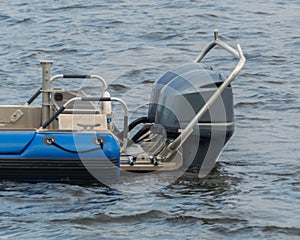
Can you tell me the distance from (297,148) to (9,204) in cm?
355

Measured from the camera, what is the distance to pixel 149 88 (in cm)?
1374

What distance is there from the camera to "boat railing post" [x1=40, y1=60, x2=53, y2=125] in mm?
8852

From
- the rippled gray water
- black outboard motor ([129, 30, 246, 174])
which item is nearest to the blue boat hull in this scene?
the rippled gray water

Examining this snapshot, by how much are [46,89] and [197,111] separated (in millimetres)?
1463

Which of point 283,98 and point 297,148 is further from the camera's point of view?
point 283,98

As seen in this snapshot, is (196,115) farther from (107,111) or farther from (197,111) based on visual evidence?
(107,111)

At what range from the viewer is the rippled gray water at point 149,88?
25.2 ft

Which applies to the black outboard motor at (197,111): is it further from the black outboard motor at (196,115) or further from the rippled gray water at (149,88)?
the rippled gray water at (149,88)

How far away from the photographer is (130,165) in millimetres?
8711

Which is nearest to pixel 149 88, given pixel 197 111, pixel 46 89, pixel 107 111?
pixel 107 111

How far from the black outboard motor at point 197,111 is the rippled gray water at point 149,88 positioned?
31 cm

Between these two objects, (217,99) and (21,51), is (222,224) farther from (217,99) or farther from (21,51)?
(21,51)

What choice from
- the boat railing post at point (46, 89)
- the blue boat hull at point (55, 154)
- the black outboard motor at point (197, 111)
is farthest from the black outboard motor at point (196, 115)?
the boat railing post at point (46, 89)

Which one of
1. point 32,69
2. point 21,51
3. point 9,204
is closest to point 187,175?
point 9,204
